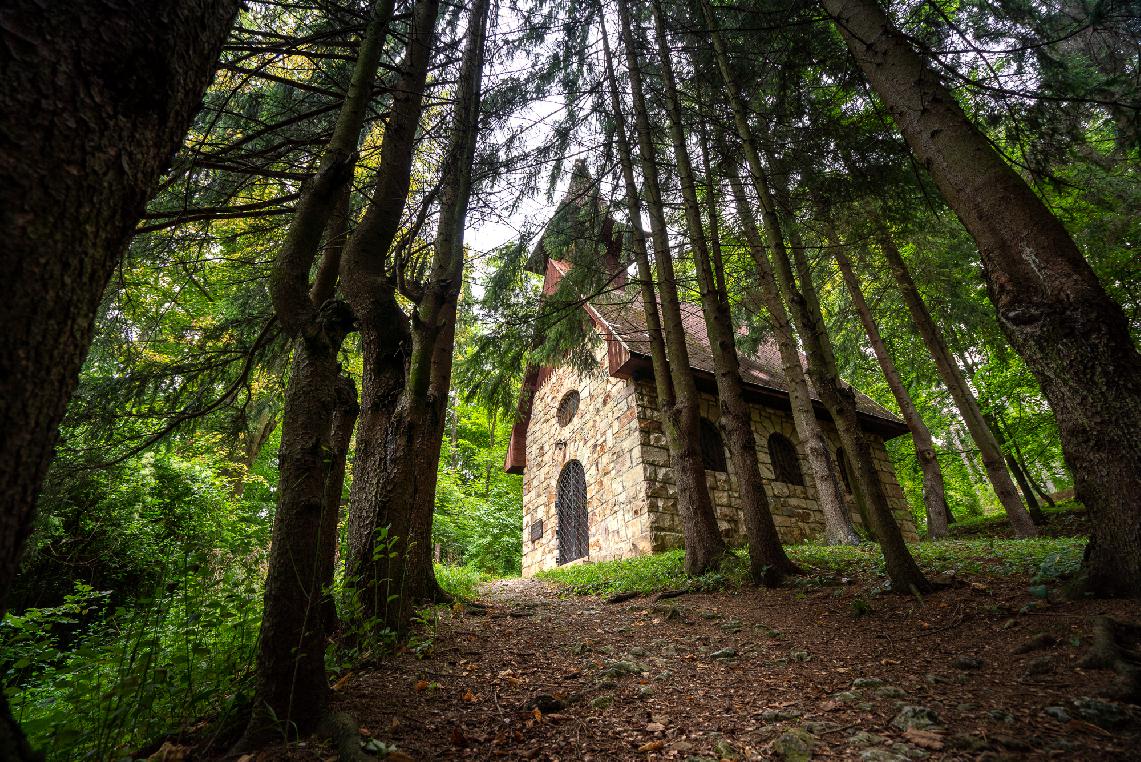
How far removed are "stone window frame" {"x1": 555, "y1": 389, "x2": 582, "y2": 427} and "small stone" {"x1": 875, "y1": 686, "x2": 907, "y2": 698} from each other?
28.3ft

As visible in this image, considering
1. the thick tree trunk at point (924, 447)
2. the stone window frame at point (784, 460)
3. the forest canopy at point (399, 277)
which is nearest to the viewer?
the forest canopy at point (399, 277)

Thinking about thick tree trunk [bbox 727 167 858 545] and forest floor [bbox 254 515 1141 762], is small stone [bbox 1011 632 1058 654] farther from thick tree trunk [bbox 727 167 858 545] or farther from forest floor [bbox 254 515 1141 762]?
thick tree trunk [bbox 727 167 858 545]

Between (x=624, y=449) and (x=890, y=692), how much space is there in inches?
257

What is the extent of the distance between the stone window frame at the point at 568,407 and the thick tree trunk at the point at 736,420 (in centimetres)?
576

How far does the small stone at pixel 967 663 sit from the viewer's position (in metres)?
2.33

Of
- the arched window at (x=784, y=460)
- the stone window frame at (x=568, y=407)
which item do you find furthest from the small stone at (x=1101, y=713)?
the stone window frame at (x=568, y=407)

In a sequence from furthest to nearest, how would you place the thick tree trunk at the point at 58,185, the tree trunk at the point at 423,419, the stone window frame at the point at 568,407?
the stone window frame at the point at 568,407 < the tree trunk at the point at 423,419 < the thick tree trunk at the point at 58,185

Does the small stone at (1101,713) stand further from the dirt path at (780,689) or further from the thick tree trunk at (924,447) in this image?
the thick tree trunk at (924,447)

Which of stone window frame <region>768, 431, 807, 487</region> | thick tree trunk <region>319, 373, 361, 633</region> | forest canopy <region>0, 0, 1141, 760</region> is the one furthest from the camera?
stone window frame <region>768, 431, 807, 487</region>

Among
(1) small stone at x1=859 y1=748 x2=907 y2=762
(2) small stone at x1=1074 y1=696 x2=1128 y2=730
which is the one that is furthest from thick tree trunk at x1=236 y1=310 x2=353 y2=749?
(2) small stone at x1=1074 y1=696 x2=1128 y2=730

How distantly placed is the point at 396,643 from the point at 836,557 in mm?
4506

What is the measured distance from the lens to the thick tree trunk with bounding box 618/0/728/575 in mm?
5207

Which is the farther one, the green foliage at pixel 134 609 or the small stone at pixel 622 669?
the small stone at pixel 622 669

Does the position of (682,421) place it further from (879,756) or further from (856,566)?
(879,756)
